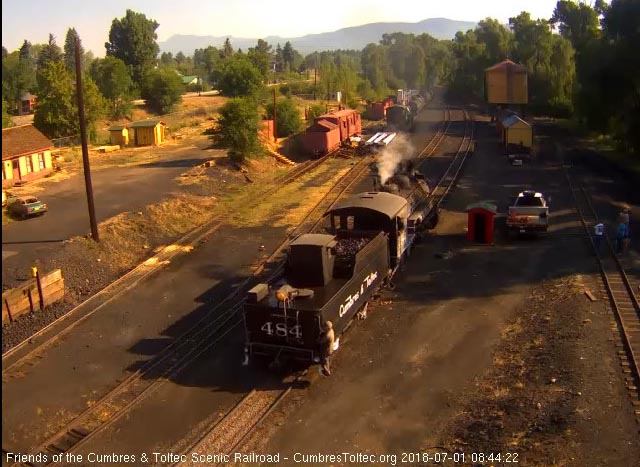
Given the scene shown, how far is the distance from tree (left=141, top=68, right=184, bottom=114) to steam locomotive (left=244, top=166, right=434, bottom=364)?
2593 inches

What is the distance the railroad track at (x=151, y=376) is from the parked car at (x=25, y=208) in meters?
12.2

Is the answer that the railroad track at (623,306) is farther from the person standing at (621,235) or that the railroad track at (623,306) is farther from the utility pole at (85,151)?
the utility pole at (85,151)

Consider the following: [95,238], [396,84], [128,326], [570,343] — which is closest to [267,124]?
[95,238]

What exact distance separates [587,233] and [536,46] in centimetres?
5797

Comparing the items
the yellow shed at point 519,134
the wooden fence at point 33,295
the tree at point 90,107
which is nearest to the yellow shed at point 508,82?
the yellow shed at point 519,134

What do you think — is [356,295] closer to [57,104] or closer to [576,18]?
[57,104]

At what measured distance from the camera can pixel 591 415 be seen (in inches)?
440

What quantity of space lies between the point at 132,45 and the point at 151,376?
87.8m

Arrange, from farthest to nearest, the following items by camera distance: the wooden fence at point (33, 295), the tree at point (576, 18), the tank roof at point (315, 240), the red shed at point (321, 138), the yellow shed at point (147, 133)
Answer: the tree at point (576, 18), the yellow shed at point (147, 133), the red shed at point (321, 138), the wooden fence at point (33, 295), the tank roof at point (315, 240)

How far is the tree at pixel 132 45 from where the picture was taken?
9138 cm

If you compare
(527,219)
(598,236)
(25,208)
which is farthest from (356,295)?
(25,208)

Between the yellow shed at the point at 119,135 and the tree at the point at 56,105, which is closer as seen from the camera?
the tree at the point at 56,105

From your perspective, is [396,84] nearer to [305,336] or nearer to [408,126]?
[408,126]

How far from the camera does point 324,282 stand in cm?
1391
